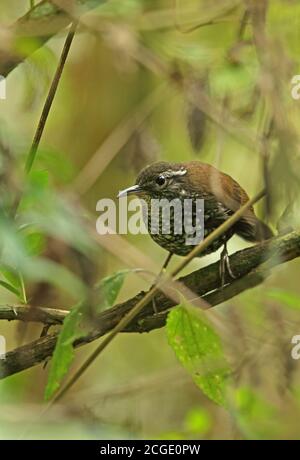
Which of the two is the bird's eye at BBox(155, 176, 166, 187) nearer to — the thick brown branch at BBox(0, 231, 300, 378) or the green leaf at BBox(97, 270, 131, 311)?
the thick brown branch at BBox(0, 231, 300, 378)

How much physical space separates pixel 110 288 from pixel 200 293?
1.81 ft

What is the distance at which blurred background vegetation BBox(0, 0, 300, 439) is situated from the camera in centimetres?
181

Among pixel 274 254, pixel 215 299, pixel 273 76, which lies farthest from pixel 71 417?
pixel 273 76

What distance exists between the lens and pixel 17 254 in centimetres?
168

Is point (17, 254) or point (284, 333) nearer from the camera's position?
point (17, 254)

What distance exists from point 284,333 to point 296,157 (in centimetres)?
172

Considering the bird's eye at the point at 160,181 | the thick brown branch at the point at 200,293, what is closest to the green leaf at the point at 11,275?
the thick brown branch at the point at 200,293

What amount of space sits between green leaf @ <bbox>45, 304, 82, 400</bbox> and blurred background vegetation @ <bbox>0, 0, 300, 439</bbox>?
0.21 feet

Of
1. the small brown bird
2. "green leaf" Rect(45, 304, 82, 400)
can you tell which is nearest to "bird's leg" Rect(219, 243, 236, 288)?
the small brown bird

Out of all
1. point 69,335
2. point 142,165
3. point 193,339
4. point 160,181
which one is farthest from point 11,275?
point 160,181

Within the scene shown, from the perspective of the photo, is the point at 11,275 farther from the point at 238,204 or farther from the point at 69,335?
the point at 238,204

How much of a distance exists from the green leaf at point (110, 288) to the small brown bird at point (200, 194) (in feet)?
2.72

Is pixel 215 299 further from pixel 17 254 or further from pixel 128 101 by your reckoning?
pixel 128 101
